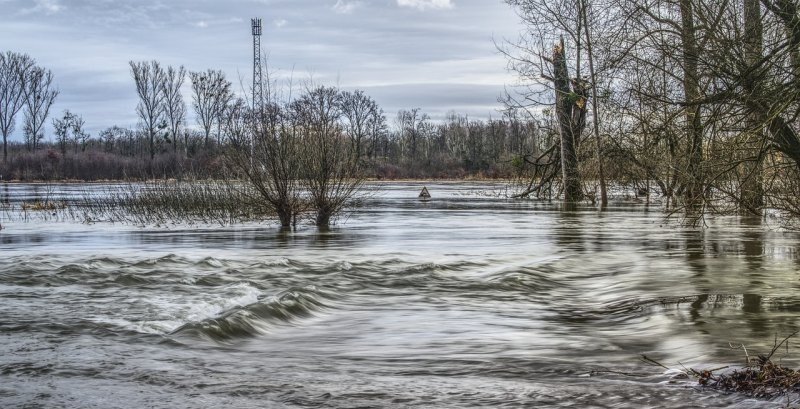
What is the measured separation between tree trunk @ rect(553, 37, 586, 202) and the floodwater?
1557 cm

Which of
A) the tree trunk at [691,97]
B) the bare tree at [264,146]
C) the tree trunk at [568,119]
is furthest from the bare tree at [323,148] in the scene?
the tree trunk at [568,119]

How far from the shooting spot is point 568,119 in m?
36.7

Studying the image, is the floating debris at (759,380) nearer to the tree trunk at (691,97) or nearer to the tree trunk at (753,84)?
the tree trunk at (753,84)

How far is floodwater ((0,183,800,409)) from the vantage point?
676 cm

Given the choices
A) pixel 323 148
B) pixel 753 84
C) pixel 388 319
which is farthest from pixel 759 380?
pixel 323 148

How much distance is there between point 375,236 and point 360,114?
90.7 m

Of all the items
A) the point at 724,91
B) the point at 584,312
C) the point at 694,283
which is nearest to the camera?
the point at 584,312

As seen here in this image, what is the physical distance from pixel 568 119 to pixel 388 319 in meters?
27.7

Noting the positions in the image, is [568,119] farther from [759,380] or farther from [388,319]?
[759,380]

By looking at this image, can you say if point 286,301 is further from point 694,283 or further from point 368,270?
point 694,283

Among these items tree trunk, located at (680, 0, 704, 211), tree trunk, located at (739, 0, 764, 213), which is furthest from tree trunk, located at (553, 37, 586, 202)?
tree trunk, located at (739, 0, 764, 213)

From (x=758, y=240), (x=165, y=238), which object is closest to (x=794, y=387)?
(x=758, y=240)

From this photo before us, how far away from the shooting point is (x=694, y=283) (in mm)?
12586

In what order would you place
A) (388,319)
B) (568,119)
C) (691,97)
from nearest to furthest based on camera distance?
(388,319), (691,97), (568,119)
